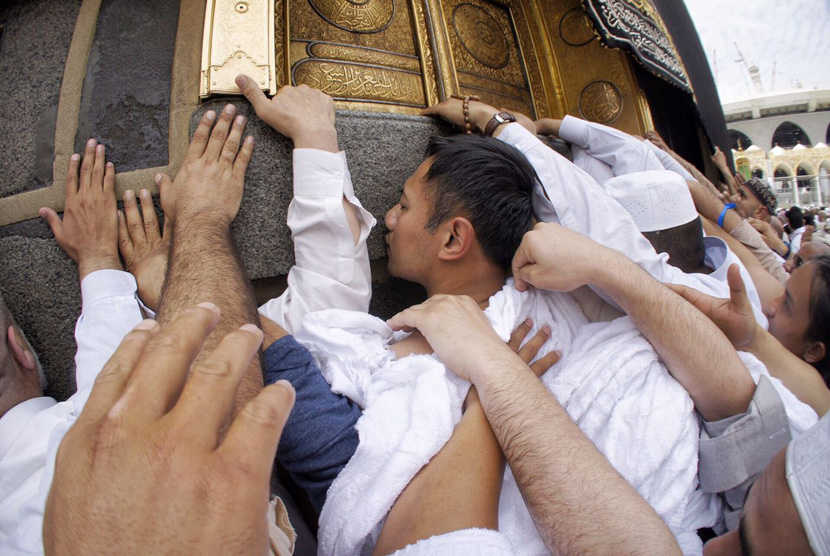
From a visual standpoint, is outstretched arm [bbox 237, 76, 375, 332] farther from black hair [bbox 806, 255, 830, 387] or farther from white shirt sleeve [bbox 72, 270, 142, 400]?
black hair [bbox 806, 255, 830, 387]

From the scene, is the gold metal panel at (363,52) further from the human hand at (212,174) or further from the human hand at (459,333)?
the human hand at (459,333)

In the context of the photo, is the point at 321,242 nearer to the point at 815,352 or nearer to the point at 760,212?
the point at 815,352

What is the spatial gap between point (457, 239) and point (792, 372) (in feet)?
3.21

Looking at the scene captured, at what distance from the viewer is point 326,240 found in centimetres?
131

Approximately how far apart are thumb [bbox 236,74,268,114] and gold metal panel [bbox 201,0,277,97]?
0.10 feet

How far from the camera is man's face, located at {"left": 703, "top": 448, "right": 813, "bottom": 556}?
22.5 inches

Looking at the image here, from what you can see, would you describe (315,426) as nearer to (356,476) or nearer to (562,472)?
(356,476)

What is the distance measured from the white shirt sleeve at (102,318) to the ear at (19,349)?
197 millimetres

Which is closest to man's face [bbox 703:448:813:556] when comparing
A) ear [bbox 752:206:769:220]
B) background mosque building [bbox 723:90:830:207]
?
ear [bbox 752:206:769:220]

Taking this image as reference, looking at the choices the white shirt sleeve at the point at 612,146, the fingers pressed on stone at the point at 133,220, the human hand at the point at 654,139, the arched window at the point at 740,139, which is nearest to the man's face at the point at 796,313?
the white shirt sleeve at the point at 612,146

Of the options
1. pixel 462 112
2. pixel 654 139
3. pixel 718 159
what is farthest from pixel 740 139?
pixel 462 112

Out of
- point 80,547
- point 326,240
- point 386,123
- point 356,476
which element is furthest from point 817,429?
point 386,123

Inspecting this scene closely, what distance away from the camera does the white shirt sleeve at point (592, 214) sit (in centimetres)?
138

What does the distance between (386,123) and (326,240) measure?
2.01ft
